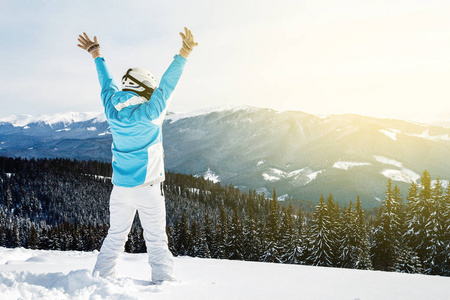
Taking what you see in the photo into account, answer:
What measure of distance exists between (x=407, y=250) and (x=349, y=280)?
31.2m

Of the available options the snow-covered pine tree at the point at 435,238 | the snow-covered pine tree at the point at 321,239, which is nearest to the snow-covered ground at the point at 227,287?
the snow-covered pine tree at the point at 435,238

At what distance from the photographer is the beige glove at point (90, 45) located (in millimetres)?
5527

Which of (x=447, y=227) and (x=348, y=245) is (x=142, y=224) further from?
(x=348, y=245)

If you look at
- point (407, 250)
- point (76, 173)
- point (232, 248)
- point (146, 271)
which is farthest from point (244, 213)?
point (146, 271)

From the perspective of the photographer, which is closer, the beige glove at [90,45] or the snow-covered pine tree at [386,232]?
the beige glove at [90,45]

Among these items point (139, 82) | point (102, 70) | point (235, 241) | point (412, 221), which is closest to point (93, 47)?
point (102, 70)

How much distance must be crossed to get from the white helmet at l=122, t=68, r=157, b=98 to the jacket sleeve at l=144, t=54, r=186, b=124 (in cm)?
42

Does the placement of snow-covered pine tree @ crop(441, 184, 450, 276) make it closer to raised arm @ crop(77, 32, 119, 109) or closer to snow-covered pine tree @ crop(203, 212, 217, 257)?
snow-covered pine tree @ crop(203, 212, 217, 257)

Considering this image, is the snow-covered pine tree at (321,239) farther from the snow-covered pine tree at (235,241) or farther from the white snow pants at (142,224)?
the white snow pants at (142,224)

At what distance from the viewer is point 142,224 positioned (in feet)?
16.5

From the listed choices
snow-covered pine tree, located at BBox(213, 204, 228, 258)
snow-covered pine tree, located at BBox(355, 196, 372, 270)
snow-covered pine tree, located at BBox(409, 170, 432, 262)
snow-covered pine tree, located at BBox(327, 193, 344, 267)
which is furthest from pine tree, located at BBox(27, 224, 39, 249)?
snow-covered pine tree, located at BBox(409, 170, 432, 262)

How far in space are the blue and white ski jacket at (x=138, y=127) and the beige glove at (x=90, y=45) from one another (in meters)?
0.74

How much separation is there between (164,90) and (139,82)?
62 cm

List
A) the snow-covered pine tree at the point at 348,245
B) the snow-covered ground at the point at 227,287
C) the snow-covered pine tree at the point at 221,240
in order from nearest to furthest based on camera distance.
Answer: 1. the snow-covered ground at the point at 227,287
2. the snow-covered pine tree at the point at 348,245
3. the snow-covered pine tree at the point at 221,240
